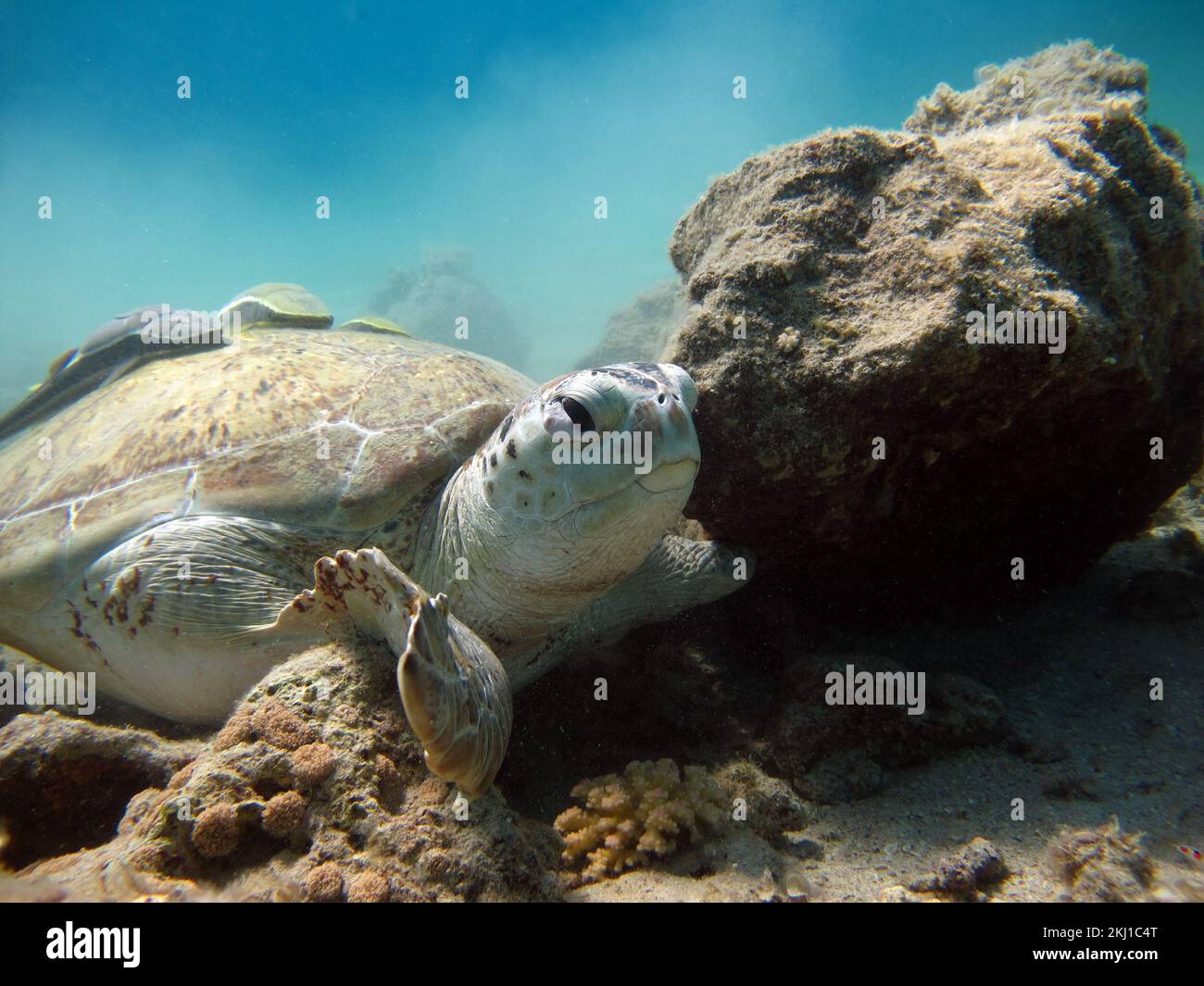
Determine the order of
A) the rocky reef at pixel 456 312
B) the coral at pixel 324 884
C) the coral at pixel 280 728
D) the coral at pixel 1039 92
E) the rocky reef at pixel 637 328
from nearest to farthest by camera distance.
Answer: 1. the coral at pixel 324 884
2. the coral at pixel 280 728
3. the coral at pixel 1039 92
4. the rocky reef at pixel 637 328
5. the rocky reef at pixel 456 312

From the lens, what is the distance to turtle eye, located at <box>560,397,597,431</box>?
1.75 meters

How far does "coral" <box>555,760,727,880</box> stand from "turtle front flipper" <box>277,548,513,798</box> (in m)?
0.53

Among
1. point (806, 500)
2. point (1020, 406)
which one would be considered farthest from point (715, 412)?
point (1020, 406)

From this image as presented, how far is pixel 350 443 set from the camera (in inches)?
97.6

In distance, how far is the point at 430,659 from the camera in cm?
131

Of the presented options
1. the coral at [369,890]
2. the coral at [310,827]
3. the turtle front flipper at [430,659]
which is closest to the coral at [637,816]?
the coral at [310,827]

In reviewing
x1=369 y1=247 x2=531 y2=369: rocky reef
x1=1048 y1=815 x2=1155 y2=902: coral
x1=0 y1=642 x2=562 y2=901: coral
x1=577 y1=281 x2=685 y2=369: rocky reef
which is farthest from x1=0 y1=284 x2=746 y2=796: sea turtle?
x1=369 y1=247 x2=531 y2=369: rocky reef

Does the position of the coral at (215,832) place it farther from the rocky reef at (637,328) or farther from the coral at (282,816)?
the rocky reef at (637,328)

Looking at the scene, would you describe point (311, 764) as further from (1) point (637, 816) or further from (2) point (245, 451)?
(2) point (245, 451)

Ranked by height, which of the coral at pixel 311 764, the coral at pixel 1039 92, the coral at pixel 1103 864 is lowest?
the coral at pixel 1103 864

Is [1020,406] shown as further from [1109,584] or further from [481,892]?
[481,892]

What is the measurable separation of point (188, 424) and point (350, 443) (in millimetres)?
795

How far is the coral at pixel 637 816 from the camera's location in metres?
1.74

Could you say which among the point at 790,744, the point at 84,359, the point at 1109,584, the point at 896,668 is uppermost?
the point at 84,359
